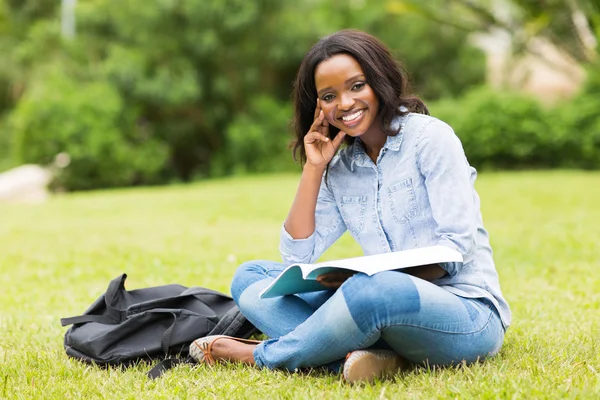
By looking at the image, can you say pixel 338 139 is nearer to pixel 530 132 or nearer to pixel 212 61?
pixel 530 132

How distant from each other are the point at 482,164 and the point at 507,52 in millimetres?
6762

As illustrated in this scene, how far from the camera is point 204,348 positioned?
10.7 ft

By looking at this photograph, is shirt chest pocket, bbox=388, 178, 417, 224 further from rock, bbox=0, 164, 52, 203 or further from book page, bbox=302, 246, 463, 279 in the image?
rock, bbox=0, 164, 52, 203

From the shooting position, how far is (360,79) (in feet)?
10.3

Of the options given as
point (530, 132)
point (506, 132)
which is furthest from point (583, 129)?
point (506, 132)

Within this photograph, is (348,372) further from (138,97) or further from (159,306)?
(138,97)

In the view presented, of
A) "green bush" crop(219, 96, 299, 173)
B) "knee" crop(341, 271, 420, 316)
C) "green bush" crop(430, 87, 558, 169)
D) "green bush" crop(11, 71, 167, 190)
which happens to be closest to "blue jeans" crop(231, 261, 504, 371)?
"knee" crop(341, 271, 420, 316)

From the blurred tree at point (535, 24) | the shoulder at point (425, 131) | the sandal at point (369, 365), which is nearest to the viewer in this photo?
the sandal at point (369, 365)

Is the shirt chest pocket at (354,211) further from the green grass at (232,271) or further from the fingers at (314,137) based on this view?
the green grass at (232,271)

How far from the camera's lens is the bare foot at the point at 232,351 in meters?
3.18

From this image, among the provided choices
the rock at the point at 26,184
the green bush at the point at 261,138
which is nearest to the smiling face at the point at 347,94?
the rock at the point at 26,184

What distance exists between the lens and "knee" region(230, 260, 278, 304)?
3396 millimetres

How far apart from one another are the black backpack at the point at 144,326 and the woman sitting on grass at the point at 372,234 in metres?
0.22

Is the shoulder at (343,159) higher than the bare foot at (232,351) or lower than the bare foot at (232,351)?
higher
